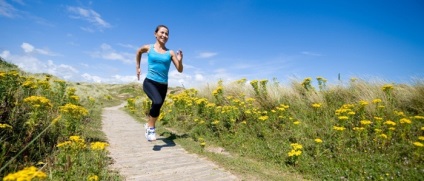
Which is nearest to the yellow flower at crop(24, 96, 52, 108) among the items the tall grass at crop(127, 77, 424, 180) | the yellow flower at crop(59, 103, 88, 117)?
the yellow flower at crop(59, 103, 88, 117)

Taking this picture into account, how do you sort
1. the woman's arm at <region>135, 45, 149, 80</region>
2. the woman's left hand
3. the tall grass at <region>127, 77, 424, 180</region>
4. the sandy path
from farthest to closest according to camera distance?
the woman's arm at <region>135, 45, 149, 80</region> < the woman's left hand < the tall grass at <region>127, 77, 424, 180</region> < the sandy path

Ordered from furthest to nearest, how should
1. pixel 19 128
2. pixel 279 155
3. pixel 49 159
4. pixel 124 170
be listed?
pixel 279 155
pixel 19 128
pixel 124 170
pixel 49 159

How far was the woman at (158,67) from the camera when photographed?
218 inches

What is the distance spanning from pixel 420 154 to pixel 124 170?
5.04 metres

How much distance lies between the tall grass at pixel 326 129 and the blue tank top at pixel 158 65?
1.75 m

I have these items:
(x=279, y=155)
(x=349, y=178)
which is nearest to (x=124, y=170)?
(x=279, y=155)

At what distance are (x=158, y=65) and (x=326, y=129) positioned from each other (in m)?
4.32

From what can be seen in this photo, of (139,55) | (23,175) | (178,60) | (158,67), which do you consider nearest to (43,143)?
(158,67)

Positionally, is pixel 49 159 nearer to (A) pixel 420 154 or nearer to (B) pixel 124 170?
(B) pixel 124 170

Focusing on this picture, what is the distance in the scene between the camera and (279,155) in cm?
554

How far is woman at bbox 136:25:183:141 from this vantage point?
553cm

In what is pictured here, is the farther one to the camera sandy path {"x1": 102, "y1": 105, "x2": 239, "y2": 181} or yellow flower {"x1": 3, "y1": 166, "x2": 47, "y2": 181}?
sandy path {"x1": 102, "y1": 105, "x2": 239, "y2": 181}

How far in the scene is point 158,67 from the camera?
555 cm

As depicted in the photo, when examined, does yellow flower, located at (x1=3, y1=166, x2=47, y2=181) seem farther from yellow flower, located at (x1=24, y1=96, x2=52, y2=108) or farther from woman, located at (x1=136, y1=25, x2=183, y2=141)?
woman, located at (x1=136, y1=25, x2=183, y2=141)
